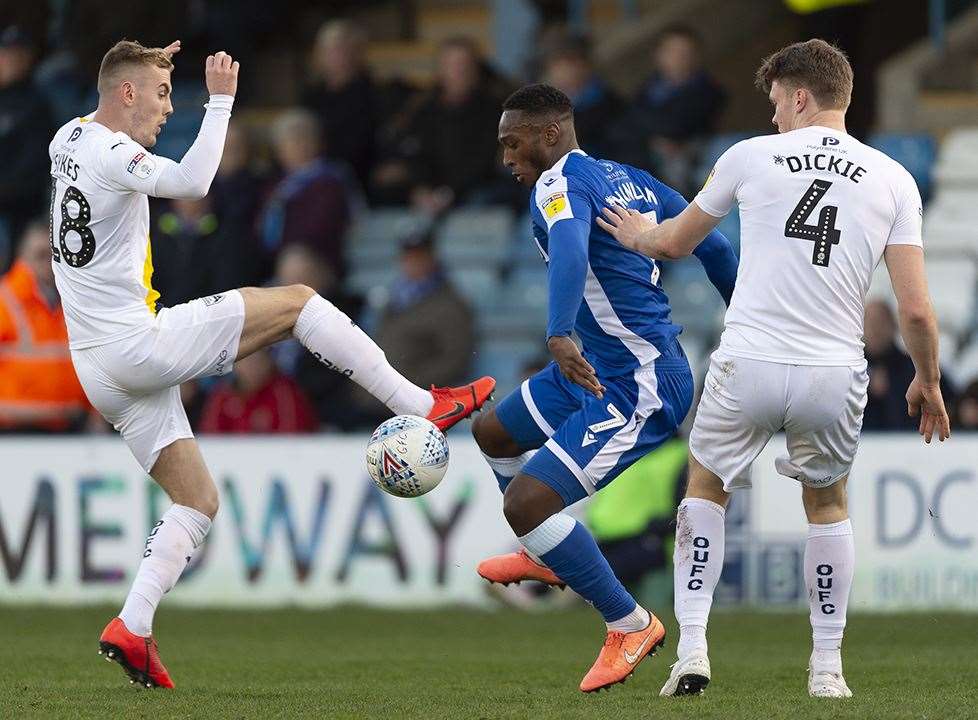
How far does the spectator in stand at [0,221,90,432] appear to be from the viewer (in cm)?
1319

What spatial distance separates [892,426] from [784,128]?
5.55 metres

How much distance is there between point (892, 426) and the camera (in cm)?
1218

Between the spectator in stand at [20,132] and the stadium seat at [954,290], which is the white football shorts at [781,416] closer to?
the stadium seat at [954,290]

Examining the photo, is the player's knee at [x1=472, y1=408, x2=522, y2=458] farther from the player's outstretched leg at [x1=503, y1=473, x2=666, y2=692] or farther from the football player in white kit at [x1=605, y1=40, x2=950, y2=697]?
the football player in white kit at [x1=605, y1=40, x2=950, y2=697]

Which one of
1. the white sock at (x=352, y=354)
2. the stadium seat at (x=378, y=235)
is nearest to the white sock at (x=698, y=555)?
the white sock at (x=352, y=354)

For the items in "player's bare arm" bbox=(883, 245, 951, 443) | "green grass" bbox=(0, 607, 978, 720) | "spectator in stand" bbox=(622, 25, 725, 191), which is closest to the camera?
"player's bare arm" bbox=(883, 245, 951, 443)

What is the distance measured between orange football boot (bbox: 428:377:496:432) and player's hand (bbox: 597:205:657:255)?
102 cm

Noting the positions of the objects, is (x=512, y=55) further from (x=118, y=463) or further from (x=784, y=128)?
(x=784, y=128)

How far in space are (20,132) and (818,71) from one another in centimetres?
999

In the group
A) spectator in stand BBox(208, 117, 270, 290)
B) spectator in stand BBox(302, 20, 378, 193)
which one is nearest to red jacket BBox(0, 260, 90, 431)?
spectator in stand BBox(208, 117, 270, 290)

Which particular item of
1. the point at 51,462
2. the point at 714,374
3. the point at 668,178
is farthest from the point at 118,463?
the point at 714,374

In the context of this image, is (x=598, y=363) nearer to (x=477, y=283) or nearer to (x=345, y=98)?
(x=477, y=283)

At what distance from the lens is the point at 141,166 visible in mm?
7414

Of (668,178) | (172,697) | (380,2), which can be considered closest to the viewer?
(172,697)
